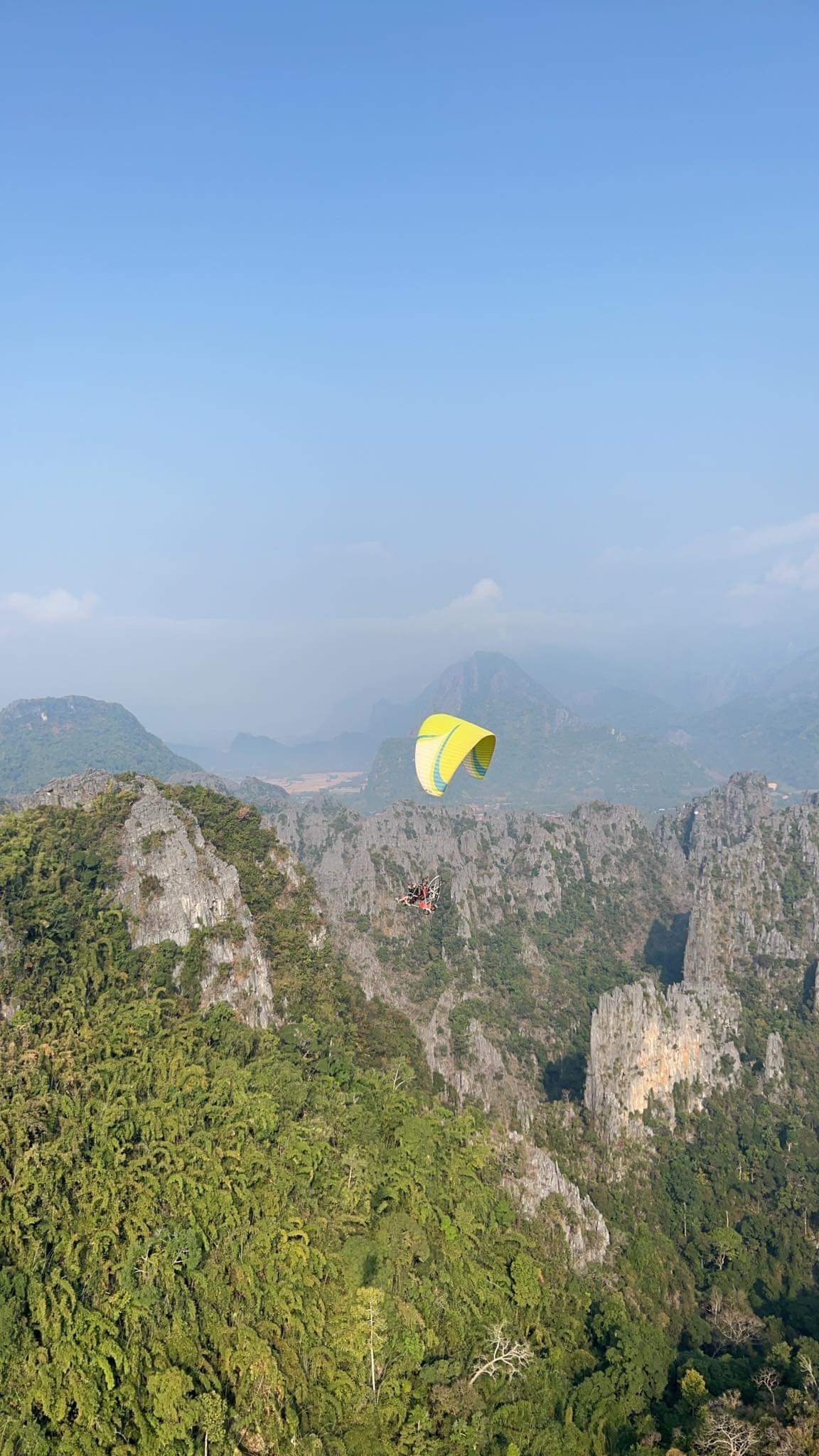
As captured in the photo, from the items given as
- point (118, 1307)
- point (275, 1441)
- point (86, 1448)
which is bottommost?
point (275, 1441)

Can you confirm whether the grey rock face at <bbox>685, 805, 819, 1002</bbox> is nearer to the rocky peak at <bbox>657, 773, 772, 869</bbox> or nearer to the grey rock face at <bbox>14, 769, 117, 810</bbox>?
the rocky peak at <bbox>657, 773, 772, 869</bbox>

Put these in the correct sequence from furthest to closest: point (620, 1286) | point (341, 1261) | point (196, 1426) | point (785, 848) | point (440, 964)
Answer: point (785, 848), point (440, 964), point (620, 1286), point (341, 1261), point (196, 1426)

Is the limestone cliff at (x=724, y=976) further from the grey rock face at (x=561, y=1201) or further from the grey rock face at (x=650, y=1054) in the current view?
the grey rock face at (x=561, y=1201)

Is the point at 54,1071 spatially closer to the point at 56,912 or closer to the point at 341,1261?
the point at 56,912

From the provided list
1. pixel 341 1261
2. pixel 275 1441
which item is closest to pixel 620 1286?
pixel 341 1261

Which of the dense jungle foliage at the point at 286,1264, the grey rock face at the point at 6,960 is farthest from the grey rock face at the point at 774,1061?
the grey rock face at the point at 6,960

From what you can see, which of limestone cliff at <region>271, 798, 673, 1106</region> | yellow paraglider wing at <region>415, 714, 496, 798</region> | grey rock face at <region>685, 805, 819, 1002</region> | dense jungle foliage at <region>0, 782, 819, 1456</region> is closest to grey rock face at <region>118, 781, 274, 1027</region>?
dense jungle foliage at <region>0, 782, 819, 1456</region>
